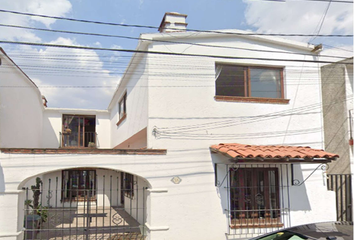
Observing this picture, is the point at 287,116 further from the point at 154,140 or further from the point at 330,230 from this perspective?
the point at 330,230

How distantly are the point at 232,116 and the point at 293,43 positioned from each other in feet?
9.85

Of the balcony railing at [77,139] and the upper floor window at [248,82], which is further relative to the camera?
the balcony railing at [77,139]

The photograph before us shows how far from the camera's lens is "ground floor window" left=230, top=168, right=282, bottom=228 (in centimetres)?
884

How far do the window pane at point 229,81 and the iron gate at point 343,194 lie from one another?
143 inches

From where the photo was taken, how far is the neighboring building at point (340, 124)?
973cm

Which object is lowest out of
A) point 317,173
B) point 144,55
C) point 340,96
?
point 317,173

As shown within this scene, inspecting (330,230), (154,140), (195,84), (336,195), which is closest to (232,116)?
(195,84)

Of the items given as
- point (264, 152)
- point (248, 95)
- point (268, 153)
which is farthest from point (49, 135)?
point (268, 153)

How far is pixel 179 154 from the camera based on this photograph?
28.3ft

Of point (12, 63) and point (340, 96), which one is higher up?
point (12, 63)

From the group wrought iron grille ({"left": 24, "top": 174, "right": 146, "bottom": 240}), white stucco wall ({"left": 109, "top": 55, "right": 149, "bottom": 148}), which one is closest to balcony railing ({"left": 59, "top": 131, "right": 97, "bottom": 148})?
wrought iron grille ({"left": 24, "top": 174, "right": 146, "bottom": 240})

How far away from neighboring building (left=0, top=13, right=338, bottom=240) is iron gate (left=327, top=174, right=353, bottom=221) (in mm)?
467

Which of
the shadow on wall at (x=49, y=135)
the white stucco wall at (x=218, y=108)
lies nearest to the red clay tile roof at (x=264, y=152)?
the white stucco wall at (x=218, y=108)

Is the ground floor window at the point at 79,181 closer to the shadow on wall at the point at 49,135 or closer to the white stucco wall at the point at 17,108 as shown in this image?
the shadow on wall at the point at 49,135
